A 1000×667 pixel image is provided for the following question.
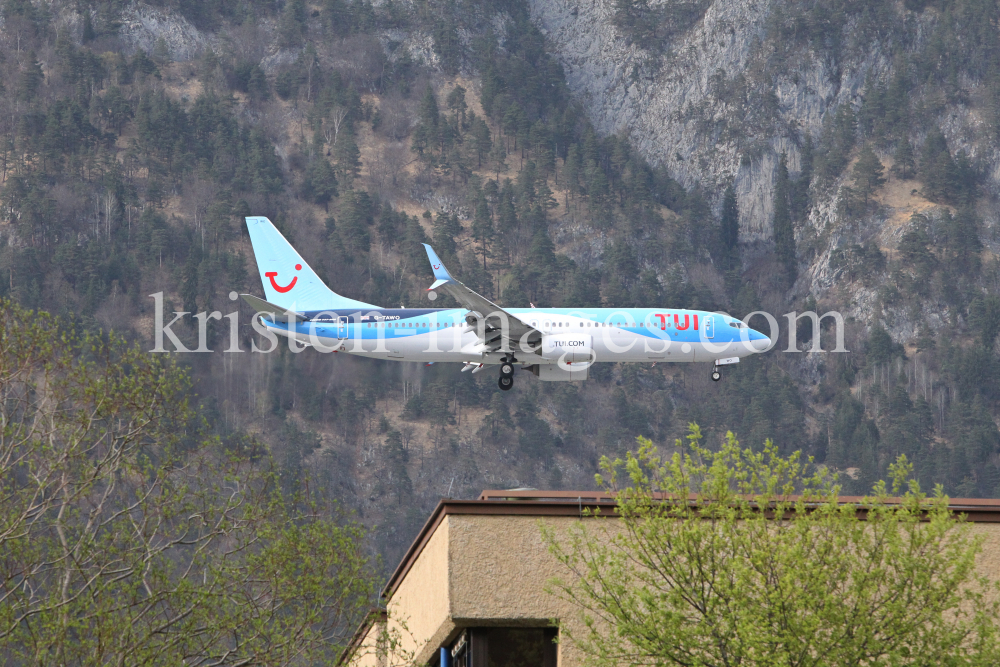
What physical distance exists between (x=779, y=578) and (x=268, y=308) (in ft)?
155

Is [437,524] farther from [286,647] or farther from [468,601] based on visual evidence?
[286,647]

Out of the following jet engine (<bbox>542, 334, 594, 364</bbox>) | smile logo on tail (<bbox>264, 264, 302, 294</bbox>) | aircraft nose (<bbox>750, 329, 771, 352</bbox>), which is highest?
smile logo on tail (<bbox>264, 264, 302, 294</bbox>)

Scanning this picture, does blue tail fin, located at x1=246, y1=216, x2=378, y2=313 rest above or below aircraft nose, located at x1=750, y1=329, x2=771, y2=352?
above

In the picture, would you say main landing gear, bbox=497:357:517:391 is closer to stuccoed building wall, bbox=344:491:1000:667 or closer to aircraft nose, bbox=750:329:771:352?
aircraft nose, bbox=750:329:771:352

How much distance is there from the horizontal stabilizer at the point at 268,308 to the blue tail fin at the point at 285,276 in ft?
18.4

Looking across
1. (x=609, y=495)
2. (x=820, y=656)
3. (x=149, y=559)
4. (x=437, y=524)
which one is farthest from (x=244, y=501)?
(x=820, y=656)

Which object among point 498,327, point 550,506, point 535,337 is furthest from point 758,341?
point 550,506

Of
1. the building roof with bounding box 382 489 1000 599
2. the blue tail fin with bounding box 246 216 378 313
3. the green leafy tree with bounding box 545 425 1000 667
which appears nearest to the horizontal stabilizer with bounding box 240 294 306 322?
the blue tail fin with bounding box 246 216 378 313

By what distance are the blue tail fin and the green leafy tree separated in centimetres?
5615

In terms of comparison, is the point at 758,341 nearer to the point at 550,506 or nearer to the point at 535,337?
the point at 535,337

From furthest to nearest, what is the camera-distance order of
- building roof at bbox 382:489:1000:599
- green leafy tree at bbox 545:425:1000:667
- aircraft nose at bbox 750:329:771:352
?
aircraft nose at bbox 750:329:771:352
building roof at bbox 382:489:1000:599
green leafy tree at bbox 545:425:1000:667

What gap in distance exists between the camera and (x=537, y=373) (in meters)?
73.4

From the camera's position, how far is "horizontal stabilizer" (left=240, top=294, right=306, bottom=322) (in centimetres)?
6365

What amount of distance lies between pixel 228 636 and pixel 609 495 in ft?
32.8
